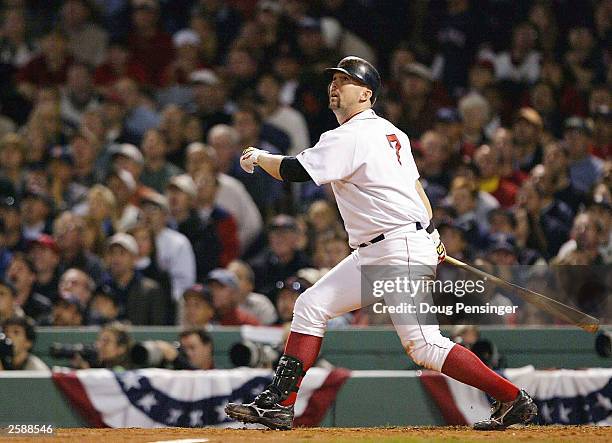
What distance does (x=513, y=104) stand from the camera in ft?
36.2

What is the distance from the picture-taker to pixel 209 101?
11.2 m

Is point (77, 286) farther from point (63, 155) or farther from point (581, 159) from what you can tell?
point (581, 159)

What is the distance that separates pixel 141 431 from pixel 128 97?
558cm

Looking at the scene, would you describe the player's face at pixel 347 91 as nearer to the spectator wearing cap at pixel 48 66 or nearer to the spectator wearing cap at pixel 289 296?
the spectator wearing cap at pixel 289 296


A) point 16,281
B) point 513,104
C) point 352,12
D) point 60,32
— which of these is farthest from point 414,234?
point 60,32

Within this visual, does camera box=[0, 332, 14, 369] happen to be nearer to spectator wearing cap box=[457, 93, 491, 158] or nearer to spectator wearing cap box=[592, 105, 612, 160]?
spectator wearing cap box=[457, 93, 491, 158]

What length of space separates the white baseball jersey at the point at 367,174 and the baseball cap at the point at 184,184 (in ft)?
12.9

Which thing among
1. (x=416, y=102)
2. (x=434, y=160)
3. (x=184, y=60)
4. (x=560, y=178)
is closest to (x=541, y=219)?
(x=560, y=178)

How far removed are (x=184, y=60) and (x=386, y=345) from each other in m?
4.43

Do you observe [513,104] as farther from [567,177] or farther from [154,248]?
[154,248]

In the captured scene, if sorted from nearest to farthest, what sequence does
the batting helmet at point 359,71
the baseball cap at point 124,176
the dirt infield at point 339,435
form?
the dirt infield at point 339,435, the batting helmet at point 359,71, the baseball cap at point 124,176

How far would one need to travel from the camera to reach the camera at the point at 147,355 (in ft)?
25.7

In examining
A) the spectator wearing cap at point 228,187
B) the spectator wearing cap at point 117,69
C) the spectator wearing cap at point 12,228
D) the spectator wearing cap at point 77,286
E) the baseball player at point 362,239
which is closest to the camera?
the baseball player at point 362,239

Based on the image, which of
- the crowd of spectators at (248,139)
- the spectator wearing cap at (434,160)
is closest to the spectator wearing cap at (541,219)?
the crowd of spectators at (248,139)
